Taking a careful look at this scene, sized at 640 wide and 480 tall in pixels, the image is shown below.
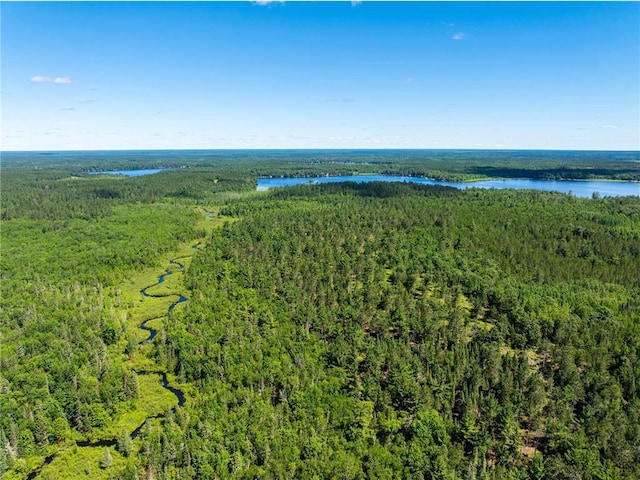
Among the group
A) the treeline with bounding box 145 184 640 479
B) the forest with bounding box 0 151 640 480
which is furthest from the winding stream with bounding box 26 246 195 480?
the treeline with bounding box 145 184 640 479

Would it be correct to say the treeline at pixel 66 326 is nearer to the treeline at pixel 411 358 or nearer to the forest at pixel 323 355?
the forest at pixel 323 355

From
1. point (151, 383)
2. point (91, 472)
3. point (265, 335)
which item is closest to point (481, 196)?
point (265, 335)

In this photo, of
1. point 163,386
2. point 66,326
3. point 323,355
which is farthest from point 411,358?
point 66,326

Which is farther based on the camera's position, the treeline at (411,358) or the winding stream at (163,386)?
the winding stream at (163,386)

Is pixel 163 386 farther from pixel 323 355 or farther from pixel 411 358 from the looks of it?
pixel 411 358

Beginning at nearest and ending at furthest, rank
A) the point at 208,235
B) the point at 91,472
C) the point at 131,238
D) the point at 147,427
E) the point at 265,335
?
1. the point at 91,472
2. the point at 147,427
3. the point at 265,335
4. the point at 131,238
5. the point at 208,235

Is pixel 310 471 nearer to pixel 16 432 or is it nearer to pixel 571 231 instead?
pixel 16 432

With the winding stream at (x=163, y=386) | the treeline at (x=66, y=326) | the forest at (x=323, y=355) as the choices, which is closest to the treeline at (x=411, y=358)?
the forest at (x=323, y=355)
